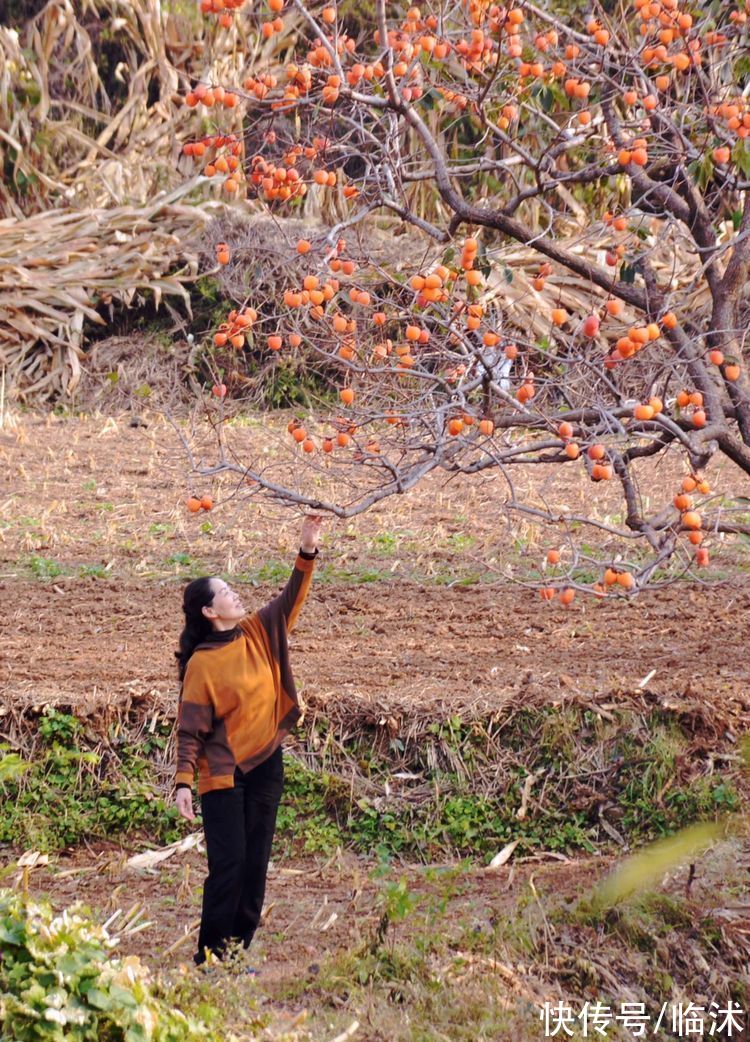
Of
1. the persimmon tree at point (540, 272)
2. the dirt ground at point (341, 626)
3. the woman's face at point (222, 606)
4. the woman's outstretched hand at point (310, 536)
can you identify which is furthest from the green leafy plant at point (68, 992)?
the persimmon tree at point (540, 272)

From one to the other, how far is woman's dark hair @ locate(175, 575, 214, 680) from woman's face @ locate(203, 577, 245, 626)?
1 cm

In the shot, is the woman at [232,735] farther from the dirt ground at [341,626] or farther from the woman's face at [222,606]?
the dirt ground at [341,626]

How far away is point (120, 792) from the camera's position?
17.6 ft

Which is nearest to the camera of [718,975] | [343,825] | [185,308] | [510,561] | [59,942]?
[59,942]

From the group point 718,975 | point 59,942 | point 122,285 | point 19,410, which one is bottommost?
point 19,410

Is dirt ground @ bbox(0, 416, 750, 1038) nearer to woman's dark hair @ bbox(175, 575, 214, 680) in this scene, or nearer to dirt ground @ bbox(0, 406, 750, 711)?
dirt ground @ bbox(0, 406, 750, 711)

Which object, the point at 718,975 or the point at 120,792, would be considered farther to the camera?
the point at 120,792

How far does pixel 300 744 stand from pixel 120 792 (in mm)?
749

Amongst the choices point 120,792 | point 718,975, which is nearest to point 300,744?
point 120,792

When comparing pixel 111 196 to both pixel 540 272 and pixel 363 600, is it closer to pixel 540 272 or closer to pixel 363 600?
pixel 363 600

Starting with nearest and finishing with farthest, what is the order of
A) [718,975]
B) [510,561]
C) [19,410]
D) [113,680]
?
1. [718,975]
2. [113,680]
3. [510,561]
4. [19,410]

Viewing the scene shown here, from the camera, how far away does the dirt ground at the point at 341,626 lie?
4711mm

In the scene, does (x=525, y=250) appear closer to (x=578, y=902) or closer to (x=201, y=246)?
(x=201, y=246)

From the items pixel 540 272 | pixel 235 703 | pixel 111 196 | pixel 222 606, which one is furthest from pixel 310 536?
pixel 111 196
